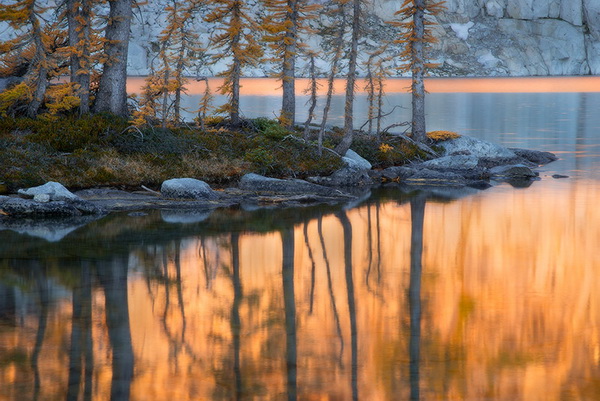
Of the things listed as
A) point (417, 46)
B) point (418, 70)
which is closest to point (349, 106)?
point (418, 70)

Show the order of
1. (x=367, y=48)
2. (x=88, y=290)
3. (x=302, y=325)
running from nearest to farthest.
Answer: (x=302, y=325)
(x=88, y=290)
(x=367, y=48)

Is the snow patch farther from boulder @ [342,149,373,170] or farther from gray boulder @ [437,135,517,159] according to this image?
boulder @ [342,149,373,170]

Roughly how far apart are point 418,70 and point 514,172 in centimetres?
515

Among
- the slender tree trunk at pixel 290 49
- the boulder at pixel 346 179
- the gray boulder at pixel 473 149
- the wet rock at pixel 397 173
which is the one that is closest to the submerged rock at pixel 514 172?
the gray boulder at pixel 473 149

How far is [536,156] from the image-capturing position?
2986 cm

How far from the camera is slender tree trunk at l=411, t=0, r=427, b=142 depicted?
27125 mm

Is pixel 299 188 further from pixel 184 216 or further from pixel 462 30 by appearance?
pixel 462 30

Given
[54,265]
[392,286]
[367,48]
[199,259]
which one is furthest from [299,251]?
[367,48]

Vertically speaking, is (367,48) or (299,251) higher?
(367,48)

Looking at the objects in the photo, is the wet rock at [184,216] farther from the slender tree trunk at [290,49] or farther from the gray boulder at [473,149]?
the gray boulder at [473,149]

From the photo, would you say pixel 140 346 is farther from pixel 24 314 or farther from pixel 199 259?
pixel 199 259

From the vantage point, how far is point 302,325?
9609 mm

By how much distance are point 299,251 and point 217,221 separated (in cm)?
341

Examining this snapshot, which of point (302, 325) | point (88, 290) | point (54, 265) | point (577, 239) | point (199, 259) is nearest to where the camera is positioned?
point (302, 325)
